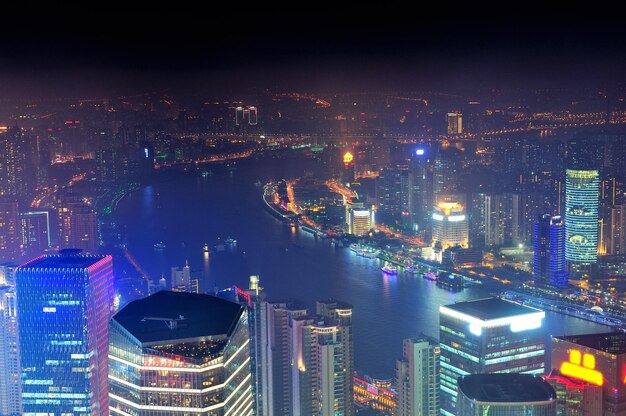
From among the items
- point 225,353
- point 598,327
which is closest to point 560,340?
point 598,327

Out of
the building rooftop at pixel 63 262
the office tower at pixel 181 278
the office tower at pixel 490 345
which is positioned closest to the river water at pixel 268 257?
the office tower at pixel 181 278

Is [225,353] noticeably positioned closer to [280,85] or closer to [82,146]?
[280,85]

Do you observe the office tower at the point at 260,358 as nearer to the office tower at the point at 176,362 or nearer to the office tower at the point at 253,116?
the office tower at the point at 176,362

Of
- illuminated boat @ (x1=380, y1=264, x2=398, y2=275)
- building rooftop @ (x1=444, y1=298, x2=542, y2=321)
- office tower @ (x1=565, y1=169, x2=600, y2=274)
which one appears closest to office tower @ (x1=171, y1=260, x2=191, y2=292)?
illuminated boat @ (x1=380, y1=264, x2=398, y2=275)

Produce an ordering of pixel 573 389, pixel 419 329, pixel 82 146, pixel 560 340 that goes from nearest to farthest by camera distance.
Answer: pixel 573 389, pixel 560 340, pixel 419 329, pixel 82 146

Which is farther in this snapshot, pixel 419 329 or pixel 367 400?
pixel 419 329

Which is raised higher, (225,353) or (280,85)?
(280,85)

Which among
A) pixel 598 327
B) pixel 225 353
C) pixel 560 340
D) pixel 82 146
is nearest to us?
pixel 225 353
